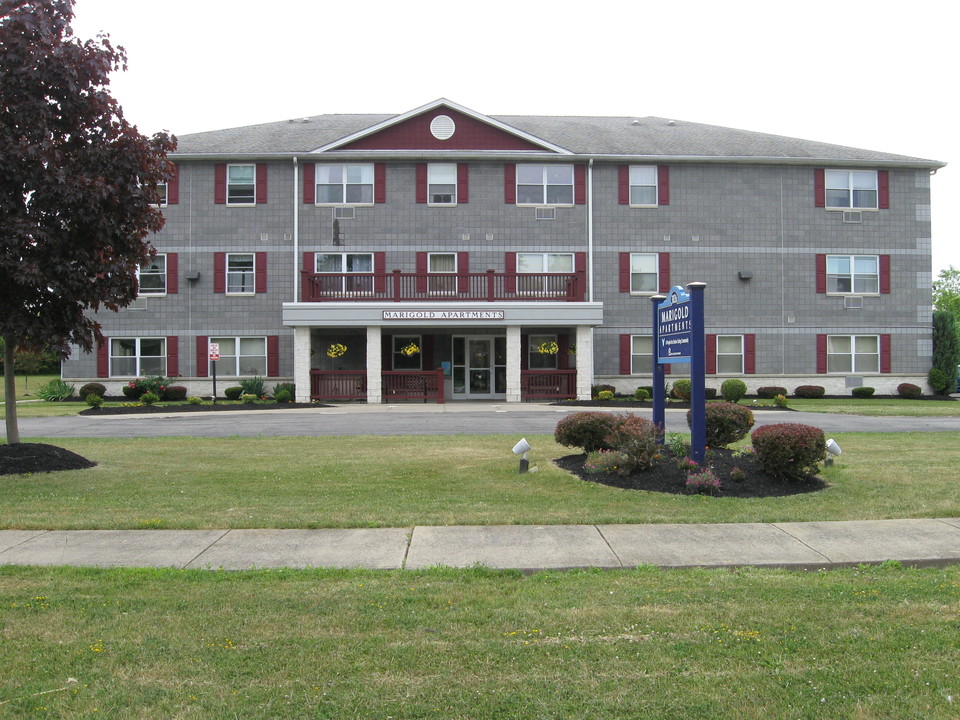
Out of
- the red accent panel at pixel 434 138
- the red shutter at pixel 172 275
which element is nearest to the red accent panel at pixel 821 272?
the red accent panel at pixel 434 138

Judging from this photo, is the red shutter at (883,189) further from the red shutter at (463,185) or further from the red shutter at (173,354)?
the red shutter at (173,354)

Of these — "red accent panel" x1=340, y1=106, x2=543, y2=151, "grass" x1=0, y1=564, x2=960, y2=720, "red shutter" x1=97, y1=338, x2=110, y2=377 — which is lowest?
"grass" x1=0, y1=564, x2=960, y2=720

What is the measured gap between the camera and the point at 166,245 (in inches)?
1214

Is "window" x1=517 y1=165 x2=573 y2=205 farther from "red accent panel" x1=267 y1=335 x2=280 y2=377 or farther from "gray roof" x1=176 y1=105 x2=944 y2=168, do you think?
"red accent panel" x1=267 y1=335 x2=280 y2=377

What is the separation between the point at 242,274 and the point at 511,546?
26308mm

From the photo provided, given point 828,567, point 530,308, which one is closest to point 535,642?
point 828,567

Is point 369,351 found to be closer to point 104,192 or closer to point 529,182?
point 529,182

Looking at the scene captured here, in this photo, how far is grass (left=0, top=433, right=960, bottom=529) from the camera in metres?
8.34

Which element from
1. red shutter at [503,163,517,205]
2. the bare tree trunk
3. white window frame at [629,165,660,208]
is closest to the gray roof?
white window frame at [629,165,660,208]

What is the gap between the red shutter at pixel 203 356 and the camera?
101 feet

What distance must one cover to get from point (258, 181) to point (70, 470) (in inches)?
841

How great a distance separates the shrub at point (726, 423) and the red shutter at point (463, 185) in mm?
21030

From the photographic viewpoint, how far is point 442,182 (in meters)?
31.2

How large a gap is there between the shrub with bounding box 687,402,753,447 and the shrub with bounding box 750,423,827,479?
118 centimetres
